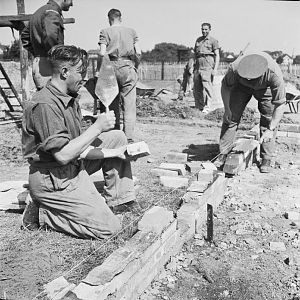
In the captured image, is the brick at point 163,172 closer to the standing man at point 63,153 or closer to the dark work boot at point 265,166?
the dark work boot at point 265,166

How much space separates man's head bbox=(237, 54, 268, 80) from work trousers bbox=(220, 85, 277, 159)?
575 mm

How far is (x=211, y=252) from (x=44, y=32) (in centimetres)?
318

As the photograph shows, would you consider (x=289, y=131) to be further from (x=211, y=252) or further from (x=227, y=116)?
(x=211, y=252)

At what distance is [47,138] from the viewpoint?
2943 millimetres

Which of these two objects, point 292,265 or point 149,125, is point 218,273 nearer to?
point 292,265

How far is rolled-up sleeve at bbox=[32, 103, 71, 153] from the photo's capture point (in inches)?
115

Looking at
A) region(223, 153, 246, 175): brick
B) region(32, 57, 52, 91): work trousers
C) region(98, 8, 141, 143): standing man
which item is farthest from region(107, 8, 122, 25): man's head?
region(223, 153, 246, 175): brick

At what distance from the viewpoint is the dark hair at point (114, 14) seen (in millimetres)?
6328

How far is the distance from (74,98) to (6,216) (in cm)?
148

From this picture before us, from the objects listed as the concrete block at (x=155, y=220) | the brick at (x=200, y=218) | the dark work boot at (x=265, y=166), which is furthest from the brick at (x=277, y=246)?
the dark work boot at (x=265, y=166)

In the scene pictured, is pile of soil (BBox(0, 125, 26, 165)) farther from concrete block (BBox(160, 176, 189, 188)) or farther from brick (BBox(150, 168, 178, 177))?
concrete block (BBox(160, 176, 189, 188))

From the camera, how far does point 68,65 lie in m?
3.07

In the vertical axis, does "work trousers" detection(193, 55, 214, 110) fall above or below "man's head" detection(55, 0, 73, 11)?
below

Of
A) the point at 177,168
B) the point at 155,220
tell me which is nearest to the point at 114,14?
the point at 177,168
